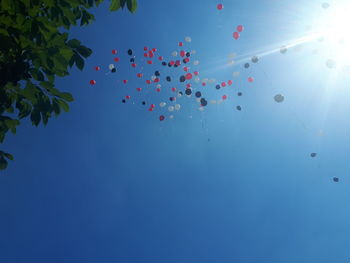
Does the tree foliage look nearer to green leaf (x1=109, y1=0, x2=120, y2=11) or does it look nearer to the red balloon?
green leaf (x1=109, y1=0, x2=120, y2=11)

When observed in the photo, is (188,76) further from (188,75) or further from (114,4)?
(114,4)

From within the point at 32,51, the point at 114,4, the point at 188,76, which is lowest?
the point at 32,51

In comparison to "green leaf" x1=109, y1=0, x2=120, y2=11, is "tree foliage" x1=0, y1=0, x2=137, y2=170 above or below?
below

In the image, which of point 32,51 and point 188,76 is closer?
point 32,51

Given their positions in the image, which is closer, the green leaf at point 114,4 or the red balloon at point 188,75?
the green leaf at point 114,4

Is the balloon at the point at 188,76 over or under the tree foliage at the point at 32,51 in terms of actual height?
over

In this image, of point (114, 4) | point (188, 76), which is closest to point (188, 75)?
point (188, 76)

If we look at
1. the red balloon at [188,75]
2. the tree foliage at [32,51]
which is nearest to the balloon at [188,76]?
the red balloon at [188,75]

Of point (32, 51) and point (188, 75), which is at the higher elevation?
point (188, 75)

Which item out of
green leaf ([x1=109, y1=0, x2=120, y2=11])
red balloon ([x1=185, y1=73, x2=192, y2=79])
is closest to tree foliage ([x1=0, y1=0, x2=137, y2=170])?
green leaf ([x1=109, y1=0, x2=120, y2=11])

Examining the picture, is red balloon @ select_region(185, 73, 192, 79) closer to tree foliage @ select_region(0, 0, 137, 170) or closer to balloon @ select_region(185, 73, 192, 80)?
balloon @ select_region(185, 73, 192, 80)

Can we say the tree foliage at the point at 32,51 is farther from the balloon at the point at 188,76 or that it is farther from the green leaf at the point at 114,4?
the balloon at the point at 188,76

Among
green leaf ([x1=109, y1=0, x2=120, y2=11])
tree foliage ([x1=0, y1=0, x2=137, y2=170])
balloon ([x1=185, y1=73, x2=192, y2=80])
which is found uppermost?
balloon ([x1=185, y1=73, x2=192, y2=80])

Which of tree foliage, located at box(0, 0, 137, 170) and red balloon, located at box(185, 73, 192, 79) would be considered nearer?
tree foliage, located at box(0, 0, 137, 170)
